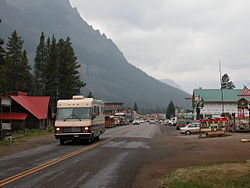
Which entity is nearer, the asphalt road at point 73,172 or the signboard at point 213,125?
the asphalt road at point 73,172

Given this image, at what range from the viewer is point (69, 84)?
6425 centimetres

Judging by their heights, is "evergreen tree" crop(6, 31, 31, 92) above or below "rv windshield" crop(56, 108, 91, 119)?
above

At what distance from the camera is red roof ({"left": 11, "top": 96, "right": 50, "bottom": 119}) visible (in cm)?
4314

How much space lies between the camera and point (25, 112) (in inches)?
1690

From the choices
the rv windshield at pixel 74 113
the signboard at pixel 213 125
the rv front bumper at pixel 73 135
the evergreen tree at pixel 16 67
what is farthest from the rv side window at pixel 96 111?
the evergreen tree at pixel 16 67

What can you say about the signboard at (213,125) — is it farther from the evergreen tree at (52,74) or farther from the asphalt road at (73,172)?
the evergreen tree at (52,74)

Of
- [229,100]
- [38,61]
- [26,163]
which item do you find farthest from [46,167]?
[229,100]

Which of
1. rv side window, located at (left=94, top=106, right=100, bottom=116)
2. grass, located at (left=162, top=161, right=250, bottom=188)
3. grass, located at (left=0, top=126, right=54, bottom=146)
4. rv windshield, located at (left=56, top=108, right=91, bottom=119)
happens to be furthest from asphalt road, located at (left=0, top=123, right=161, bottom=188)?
grass, located at (left=0, top=126, right=54, bottom=146)

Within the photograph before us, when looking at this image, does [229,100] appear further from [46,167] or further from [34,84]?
[46,167]

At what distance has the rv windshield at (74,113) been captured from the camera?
751 inches

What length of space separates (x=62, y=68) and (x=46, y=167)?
2187 inches

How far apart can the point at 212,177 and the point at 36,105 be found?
41793 mm

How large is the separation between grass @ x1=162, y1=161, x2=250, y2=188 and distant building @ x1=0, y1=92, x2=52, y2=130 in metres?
33.0

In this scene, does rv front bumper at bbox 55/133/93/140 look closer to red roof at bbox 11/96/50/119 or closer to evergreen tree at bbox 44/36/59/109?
red roof at bbox 11/96/50/119
